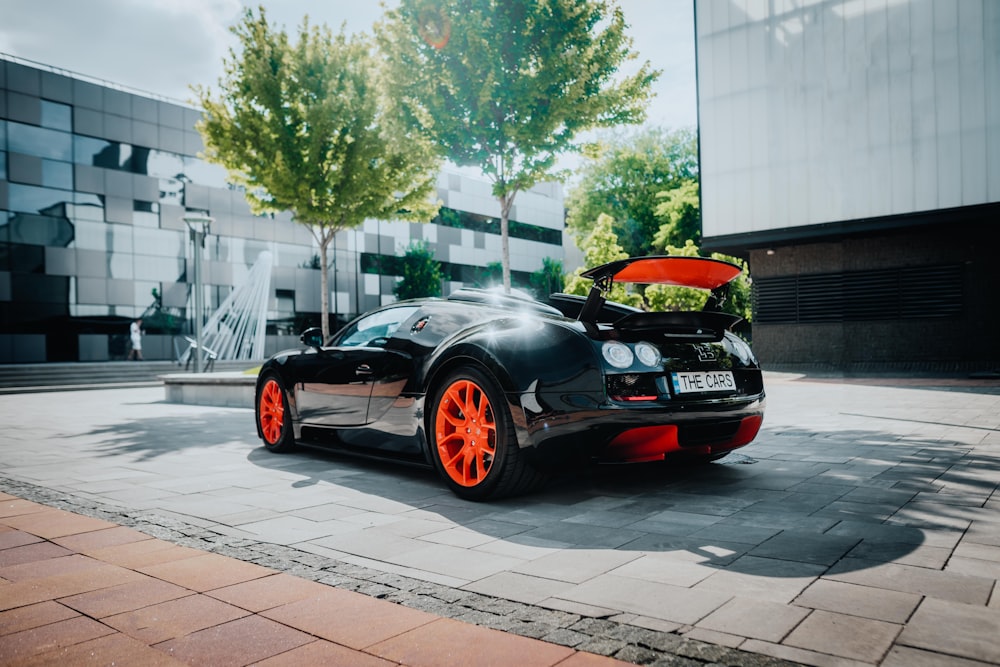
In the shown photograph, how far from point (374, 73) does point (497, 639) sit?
14.9 metres

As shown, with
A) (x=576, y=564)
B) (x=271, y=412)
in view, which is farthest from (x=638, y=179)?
(x=576, y=564)

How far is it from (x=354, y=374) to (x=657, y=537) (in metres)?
2.66

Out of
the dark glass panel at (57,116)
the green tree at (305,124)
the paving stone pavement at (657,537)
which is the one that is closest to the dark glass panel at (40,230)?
the dark glass panel at (57,116)

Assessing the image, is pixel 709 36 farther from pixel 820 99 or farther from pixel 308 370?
pixel 308 370

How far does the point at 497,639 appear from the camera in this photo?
2.11 m

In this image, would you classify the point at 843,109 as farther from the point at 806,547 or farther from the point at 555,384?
the point at 806,547

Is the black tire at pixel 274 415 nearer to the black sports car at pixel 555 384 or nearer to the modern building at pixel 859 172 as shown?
the black sports car at pixel 555 384

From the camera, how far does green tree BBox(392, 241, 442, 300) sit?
4038 cm

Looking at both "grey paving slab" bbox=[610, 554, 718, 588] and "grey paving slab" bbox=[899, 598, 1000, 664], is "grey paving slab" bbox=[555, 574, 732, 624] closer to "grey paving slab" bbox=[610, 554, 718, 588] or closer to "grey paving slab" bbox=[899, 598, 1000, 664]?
"grey paving slab" bbox=[610, 554, 718, 588]

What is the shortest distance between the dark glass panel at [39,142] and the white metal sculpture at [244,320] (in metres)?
8.85

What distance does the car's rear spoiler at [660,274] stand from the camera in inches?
154

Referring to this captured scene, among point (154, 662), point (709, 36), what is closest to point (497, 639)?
point (154, 662)

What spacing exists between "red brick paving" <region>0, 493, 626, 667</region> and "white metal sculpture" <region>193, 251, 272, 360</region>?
28.4m

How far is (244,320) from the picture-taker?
107 ft
